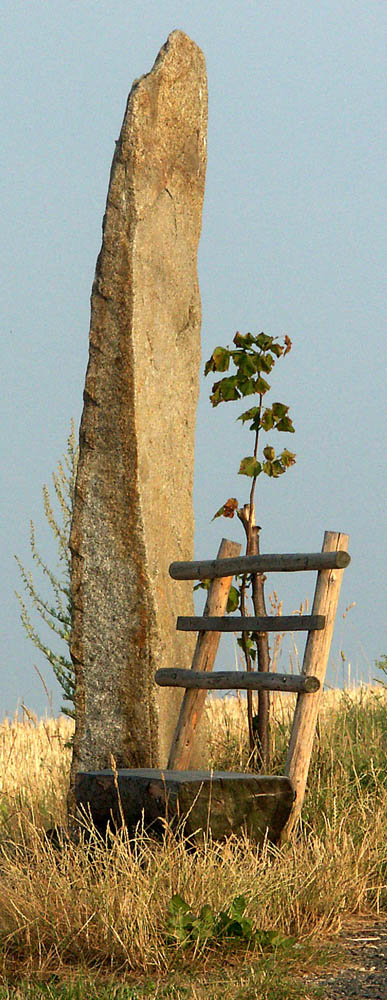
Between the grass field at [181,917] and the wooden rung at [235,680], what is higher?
the wooden rung at [235,680]

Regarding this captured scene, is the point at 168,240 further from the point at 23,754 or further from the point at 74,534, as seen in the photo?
the point at 23,754

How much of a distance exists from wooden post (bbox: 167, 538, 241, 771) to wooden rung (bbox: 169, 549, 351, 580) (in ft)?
0.43

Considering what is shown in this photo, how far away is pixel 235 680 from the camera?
6238 mm

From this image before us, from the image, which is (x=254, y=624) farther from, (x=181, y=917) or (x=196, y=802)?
(x=181, y=917)

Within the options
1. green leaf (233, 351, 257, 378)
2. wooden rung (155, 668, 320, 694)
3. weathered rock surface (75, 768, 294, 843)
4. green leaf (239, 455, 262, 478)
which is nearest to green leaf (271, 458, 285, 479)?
green leaf (239, 455, 262, 478)

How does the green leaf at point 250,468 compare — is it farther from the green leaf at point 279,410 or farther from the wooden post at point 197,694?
the wooden post at point 197,694

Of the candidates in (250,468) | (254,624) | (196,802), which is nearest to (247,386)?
(250,468)

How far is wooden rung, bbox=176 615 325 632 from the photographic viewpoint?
5.94m

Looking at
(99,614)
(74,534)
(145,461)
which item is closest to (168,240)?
(145,461)

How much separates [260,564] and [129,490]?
0.94m

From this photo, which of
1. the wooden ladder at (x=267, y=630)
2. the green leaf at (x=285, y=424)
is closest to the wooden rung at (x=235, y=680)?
the wooden ladder at (x=267, y=630)

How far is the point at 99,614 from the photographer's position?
22.0 feet

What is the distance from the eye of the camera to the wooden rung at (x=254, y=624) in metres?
5.94

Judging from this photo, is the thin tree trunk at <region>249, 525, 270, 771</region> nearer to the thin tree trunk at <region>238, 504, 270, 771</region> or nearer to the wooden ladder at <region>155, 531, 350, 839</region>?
the thin tree trunk at <region>238, 504, 270, 771</region>
